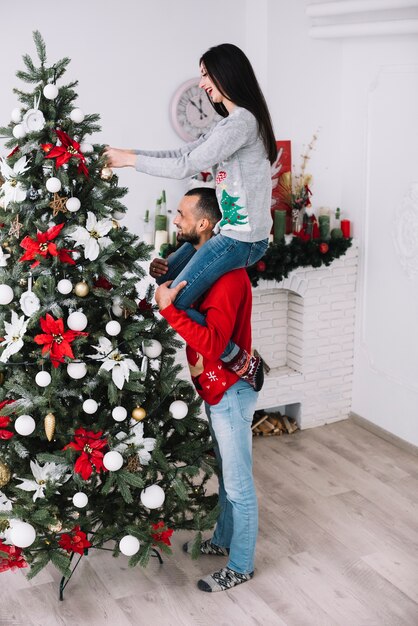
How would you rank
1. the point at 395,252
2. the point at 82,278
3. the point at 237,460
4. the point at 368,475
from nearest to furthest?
1. the point at 82,278
2. the point at 237,460
3. the point at 368,475
4. the point at 395,252

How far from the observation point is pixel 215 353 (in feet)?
9.89

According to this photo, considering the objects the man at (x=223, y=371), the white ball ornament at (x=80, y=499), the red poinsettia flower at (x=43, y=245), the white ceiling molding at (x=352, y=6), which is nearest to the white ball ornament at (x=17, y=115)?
the red poinsettia flower at (x=43, y=245)

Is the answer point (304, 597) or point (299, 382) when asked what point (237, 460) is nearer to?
point (304, 597)

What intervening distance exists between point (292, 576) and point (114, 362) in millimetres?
1268

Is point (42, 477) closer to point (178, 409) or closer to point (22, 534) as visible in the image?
point (22, 534)

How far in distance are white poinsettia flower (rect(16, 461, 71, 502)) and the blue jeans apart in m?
0.63

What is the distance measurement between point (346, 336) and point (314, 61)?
1.64 m

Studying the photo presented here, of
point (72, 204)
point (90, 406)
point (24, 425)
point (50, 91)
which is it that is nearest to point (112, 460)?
point (90, 406)

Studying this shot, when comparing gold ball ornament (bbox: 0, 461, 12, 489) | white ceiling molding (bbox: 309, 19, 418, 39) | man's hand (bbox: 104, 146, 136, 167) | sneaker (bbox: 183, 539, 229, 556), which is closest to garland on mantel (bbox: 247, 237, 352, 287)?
white ceiling molding (bbox: 309, 19, 418, 39)

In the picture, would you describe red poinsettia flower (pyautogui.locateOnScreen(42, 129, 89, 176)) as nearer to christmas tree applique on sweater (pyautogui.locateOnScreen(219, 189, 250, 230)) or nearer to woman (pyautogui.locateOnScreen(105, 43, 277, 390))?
woman (pyautogui.locateOnScreen(105, 43, 277, 390))

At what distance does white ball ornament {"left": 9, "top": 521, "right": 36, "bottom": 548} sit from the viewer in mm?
2869

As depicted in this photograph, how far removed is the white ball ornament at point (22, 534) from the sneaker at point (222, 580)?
810 mm

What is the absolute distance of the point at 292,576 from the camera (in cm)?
345

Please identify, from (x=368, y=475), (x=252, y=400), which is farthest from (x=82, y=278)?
(x=368, y=475)
